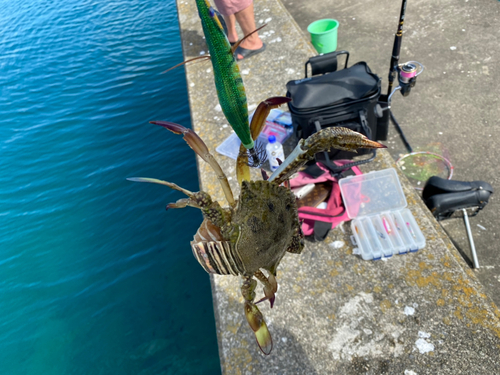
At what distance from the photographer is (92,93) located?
780 centimetres

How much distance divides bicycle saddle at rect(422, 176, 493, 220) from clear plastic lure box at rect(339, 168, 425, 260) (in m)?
0.61

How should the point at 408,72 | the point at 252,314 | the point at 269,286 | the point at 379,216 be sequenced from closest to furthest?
the point at 252,314 → the point at 269,286 → the point at 379,216 → the point at 408,72

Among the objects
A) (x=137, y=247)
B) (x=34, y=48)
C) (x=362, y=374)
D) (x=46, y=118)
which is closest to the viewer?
(x=362, y=374)

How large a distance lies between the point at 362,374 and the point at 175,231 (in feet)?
11.5

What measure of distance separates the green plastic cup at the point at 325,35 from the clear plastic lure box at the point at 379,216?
3.28 metres

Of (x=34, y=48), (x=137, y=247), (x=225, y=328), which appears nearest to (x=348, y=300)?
(x=225, y=328)

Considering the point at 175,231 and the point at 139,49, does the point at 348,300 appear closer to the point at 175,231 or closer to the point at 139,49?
the point at 175,231

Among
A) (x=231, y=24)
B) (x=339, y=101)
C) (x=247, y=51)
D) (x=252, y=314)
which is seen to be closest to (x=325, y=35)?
(x=247, y=51)

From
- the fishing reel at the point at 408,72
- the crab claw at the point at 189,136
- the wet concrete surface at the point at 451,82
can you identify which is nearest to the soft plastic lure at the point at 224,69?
the crab claw at the point at 189,136

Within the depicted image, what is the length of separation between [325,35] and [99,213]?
5.29 metres

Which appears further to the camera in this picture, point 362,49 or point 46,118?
point 46,118

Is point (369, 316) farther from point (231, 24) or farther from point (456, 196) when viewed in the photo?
point (231, 24)

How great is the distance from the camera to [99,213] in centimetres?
542

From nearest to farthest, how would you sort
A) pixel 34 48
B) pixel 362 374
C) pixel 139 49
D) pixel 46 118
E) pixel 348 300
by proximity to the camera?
1. pixel 362 374
2. pixel 348 300
3. pixel 46 118
4. pixel 139 49
5. pixel 34 48
